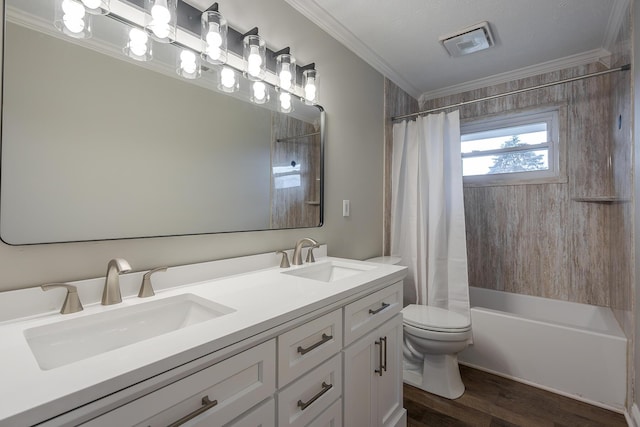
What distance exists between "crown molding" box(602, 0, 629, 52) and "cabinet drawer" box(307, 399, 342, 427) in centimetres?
255

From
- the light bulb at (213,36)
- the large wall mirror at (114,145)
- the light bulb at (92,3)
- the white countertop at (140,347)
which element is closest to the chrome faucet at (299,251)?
the large wall mirror at (114,145)

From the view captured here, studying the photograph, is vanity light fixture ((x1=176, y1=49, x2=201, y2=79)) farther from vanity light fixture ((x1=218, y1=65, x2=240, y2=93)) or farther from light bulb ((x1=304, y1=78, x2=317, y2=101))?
light bulb ((x1=304, y1=78, x2=317, y2=101))

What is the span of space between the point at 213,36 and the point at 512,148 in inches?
102

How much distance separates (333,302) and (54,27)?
1.21m

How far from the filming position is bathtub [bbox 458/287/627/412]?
171cm

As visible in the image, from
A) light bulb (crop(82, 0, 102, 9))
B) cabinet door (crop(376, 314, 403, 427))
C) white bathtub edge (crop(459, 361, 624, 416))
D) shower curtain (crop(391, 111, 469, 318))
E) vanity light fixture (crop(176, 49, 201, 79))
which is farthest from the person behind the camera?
shower curtain (crop(391, 111, 469, 318))

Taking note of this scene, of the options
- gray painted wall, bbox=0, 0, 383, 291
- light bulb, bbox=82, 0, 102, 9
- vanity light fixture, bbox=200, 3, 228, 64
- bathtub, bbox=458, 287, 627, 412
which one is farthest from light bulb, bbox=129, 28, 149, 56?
bathtub, bbox=458, 287, 627, 412

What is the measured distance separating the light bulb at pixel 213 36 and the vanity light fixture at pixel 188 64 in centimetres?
8

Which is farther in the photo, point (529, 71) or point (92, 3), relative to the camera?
point (529, 71)

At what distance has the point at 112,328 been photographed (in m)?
0.84

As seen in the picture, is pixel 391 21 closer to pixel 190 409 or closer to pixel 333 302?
pixel 333 302

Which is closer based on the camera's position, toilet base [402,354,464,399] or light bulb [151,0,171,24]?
light bulb [151,0,171,24]

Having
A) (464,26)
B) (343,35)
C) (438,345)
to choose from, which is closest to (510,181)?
(464,26)

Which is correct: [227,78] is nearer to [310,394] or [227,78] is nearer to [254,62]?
[254,62]
